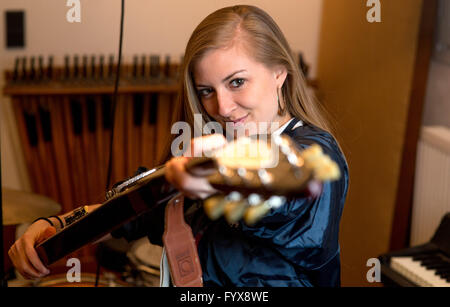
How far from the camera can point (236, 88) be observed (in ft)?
3.00

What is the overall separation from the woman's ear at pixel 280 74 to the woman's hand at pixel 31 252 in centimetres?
48

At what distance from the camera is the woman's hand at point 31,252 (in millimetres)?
1007

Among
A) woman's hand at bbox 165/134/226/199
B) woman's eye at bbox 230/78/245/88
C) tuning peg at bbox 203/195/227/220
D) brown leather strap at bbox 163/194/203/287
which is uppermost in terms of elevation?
woman's eye at bbox 230/78/245/88

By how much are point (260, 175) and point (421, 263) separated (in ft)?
3.64

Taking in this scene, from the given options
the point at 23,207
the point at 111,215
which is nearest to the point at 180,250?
the point at 111,215

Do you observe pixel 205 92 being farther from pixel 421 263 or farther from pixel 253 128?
pixel 421 263

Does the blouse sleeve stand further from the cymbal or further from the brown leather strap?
the cymbal

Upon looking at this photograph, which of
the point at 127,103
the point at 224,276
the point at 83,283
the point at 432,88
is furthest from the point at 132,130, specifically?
the point at 224,276

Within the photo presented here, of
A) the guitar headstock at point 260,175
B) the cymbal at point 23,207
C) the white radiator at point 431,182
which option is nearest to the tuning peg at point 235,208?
the guitar headstock at point 260,175

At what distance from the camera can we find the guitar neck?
0.73m

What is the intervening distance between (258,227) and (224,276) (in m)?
0.12

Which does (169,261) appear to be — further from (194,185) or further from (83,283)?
(83,283)

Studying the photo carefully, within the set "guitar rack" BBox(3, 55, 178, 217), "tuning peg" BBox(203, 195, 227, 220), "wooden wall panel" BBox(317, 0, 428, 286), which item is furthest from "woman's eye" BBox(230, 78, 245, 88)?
"guitar rack" BBox(3, 55, 178, 217)

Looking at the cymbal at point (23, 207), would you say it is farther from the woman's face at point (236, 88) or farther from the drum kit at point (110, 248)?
the woman's face at point (236, 88)
